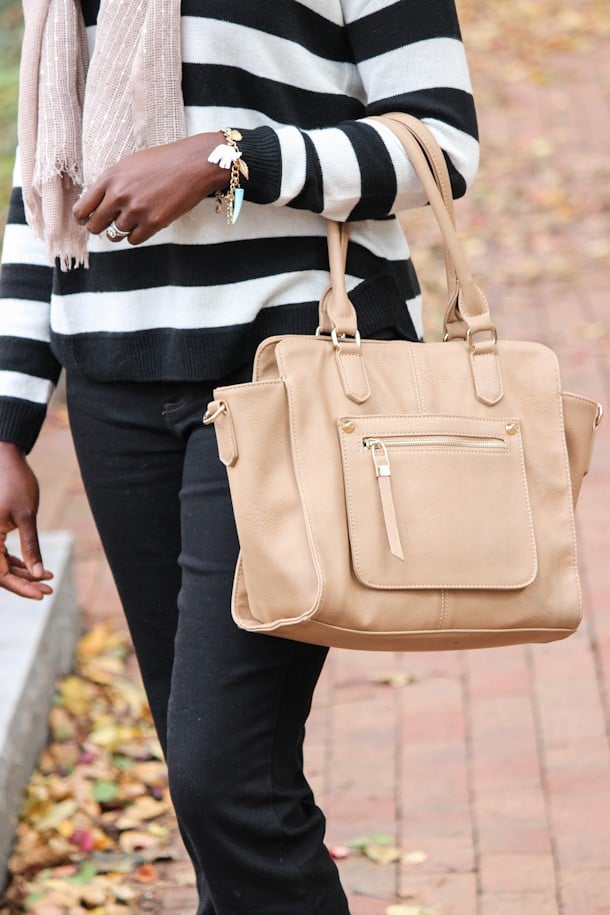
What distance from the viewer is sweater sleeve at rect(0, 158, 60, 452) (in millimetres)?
2029

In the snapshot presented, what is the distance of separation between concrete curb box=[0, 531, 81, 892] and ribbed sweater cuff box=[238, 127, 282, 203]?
1.67 metres

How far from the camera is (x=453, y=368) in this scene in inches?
67.2

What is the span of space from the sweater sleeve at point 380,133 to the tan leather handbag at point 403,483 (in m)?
0.05

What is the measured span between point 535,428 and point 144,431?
1.80ft

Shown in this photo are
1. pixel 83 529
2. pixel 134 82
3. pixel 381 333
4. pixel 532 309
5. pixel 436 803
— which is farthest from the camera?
pixel 532 309

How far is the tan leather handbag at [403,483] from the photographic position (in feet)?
5.21

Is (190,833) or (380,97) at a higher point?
(380,97)

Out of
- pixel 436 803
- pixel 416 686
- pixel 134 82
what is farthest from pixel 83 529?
pixel 134 82

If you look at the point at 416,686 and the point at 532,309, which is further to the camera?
the point at 532,309

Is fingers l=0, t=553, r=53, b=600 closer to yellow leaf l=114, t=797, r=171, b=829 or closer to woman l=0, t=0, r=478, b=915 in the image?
woman l=0, t=0, r=478, b=915

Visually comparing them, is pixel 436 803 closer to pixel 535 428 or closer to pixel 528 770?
pixel 528 770

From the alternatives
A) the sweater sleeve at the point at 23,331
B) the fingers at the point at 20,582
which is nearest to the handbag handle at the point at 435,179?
the sweater sleeve at the point at 23,331

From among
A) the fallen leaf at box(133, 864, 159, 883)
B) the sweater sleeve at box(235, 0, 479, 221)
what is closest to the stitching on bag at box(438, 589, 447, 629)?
the sweater sleeve at box(235, 0, 479, 221)

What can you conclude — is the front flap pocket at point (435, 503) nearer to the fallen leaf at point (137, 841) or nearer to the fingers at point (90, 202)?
the fingers at point (90, 202)
